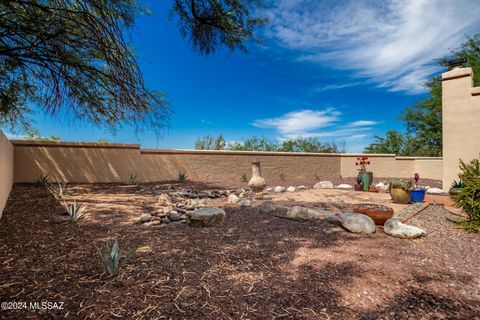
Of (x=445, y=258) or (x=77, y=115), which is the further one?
(x=77, y=115)

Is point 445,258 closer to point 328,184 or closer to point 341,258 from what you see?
point 341,258

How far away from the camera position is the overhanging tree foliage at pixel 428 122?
15.0m

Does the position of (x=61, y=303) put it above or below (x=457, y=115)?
below

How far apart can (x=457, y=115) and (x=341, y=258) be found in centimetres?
647

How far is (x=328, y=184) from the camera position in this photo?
8.98 meters

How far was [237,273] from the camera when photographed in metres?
2.23

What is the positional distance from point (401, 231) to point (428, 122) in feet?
56.6

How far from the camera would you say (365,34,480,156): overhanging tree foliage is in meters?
15.0

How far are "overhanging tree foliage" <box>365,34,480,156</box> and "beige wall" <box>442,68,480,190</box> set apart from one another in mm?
10720

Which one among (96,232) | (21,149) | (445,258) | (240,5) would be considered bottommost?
(445,258)

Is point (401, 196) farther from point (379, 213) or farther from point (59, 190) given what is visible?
point (59, 190)

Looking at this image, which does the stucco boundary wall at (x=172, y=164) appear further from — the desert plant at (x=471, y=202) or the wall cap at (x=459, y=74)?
the desert plant at (x=471, y=202)

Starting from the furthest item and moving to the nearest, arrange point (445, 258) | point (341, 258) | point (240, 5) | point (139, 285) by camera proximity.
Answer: point (240, 5) < point (445, 258) < point (341, 258) < point (139, 285)

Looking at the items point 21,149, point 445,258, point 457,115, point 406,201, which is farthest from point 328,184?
point 21,149
